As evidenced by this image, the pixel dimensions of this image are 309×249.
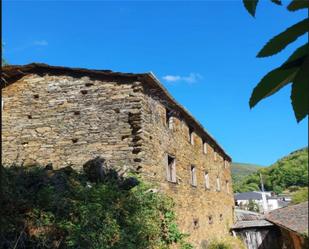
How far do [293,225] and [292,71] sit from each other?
1787 cm

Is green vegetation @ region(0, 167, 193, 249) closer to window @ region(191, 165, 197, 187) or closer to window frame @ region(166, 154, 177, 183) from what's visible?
window frame @ region(166, 154, 177, 183)

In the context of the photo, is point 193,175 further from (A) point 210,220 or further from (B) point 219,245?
(B) point 219,245

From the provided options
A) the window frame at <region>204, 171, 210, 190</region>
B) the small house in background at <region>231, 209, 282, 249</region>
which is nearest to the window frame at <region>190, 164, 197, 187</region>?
the window frame at <region>204, 171, 210, 190</region>

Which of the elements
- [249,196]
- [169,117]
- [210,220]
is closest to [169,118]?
[169,117]

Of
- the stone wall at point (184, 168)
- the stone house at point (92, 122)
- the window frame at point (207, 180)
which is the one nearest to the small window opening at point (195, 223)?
the stone wall at point (184, 168)

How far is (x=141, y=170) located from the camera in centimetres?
1011

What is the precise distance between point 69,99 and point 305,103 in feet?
37.0

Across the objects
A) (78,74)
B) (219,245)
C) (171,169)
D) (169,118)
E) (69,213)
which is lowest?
(69,213)

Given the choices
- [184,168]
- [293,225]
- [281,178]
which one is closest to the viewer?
[184,168]

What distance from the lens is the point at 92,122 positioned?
11031mm

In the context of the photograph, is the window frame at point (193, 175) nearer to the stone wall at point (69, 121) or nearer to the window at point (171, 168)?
the window at point (171, 168)

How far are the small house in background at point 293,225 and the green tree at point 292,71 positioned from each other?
14829mm

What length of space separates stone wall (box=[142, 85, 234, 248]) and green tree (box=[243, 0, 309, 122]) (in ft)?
31.7

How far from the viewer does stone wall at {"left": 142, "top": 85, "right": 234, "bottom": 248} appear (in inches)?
438
